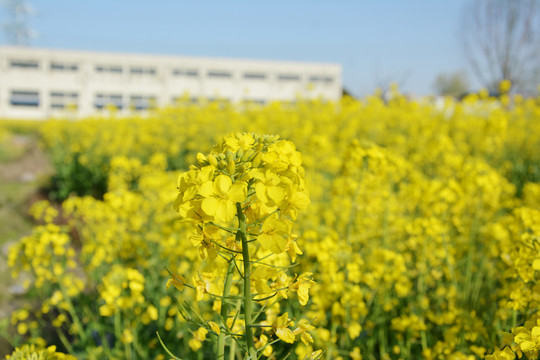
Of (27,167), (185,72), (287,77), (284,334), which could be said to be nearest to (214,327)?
(284,334)

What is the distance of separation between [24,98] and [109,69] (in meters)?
7.89

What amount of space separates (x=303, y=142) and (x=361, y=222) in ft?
13.3

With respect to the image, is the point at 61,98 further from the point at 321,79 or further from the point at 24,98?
the point at 321,79

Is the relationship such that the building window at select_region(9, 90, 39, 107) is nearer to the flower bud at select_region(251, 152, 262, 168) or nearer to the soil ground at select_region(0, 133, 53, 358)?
the soil ground at select_region(0, 133, 53, 358)

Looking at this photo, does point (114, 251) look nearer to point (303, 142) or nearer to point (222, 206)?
point (222, 206)

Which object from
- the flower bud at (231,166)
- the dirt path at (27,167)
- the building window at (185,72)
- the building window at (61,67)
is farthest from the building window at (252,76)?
the flower bud at (231,166)

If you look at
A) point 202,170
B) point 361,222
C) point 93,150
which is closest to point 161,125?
point 93,150

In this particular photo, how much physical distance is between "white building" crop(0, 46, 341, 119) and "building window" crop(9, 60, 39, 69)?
0.26 feet

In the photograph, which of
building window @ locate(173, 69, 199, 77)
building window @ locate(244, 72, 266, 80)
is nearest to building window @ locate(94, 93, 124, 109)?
building window @ locate(173, 69, 199, 77)

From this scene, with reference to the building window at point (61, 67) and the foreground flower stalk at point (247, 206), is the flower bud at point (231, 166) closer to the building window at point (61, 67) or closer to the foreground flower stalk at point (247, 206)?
the foreground flower stalk at point (247, 206)

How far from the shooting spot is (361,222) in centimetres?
321

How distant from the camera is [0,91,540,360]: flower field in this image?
3.45 feet

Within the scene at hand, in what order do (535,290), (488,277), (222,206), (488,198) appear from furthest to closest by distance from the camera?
(488,198) < (488,277) < (535,290) < (222,206)

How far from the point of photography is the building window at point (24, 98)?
3781cm
